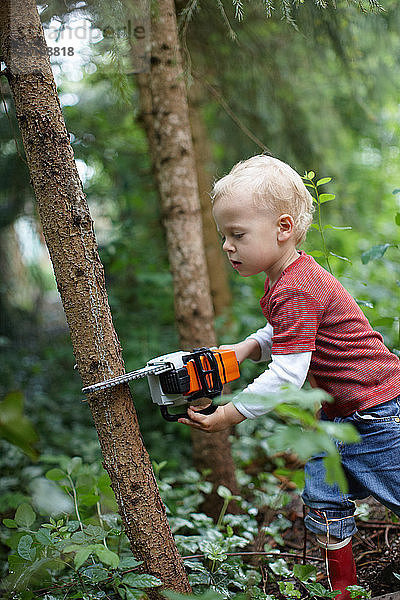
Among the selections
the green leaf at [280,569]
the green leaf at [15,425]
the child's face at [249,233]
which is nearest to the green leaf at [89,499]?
the green leaf at [280,569]

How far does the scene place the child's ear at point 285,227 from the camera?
1906 mm

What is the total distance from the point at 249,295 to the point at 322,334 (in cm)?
396

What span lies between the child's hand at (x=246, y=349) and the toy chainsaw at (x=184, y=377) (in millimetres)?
270

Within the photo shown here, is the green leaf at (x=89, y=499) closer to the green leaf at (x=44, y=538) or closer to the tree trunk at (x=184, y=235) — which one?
the green leaf at (x=44, y=538)

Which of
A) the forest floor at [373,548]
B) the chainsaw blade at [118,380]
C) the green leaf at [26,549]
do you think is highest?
the chainsaw blade at [118,380]

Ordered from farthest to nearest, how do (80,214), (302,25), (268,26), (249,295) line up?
(249,295) → (268,26) → (302,25) → (80,214)

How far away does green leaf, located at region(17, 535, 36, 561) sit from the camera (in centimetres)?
162

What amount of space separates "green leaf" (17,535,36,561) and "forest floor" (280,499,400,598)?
4.07ft

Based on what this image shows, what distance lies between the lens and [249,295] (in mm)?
5840

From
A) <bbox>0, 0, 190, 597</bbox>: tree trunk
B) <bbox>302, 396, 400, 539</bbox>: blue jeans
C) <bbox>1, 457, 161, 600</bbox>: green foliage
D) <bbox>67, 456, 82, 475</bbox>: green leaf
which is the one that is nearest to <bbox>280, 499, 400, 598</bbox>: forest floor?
<bbox>302, 396, 400, 539</bbox>: blue jeans

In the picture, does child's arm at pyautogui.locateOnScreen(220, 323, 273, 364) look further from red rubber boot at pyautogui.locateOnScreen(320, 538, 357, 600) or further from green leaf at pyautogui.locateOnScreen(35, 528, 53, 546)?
green leaf at pyautogui.locateOnScreen(35, 528, 53, 546)

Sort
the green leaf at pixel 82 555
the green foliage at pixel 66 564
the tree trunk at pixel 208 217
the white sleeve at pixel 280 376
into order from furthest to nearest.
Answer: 1. the tree trunk at pixel 208 217
2. the white sleeve at pixel 280 376
3. the green foliage at pixel 66 564
4. the green leaf at pixel 82 555

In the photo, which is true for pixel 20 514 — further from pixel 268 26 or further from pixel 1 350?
pixel 1 350

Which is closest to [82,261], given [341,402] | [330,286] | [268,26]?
[330,286]
